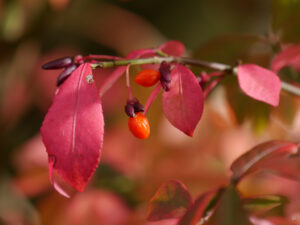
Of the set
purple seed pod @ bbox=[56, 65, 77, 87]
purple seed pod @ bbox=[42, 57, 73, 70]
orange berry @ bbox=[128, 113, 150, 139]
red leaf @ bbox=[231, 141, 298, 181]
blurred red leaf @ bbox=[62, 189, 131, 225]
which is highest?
purple seed pod @ bbox=[42, 57, 73, 70]

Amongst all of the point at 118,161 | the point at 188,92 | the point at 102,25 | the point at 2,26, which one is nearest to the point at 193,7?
the point at 102,25

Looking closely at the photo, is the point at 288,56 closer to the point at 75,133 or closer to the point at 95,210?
the point at 75,133

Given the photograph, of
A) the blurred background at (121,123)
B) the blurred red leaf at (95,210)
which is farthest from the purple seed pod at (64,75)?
the blurred red leaf at (95,210)

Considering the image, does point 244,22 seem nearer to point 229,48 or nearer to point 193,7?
point 193,7

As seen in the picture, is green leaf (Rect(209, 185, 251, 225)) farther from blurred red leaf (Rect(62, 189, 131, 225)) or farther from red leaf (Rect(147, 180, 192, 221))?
blurred red leaf (Rect(62, 189, 131, 225))

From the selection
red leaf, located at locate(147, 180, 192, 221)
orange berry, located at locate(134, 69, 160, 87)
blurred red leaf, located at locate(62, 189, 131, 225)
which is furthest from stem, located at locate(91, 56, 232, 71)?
blurred red leaf, located at locate(62, 189, 131, 225)

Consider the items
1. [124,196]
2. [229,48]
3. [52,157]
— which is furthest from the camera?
[124,196]
